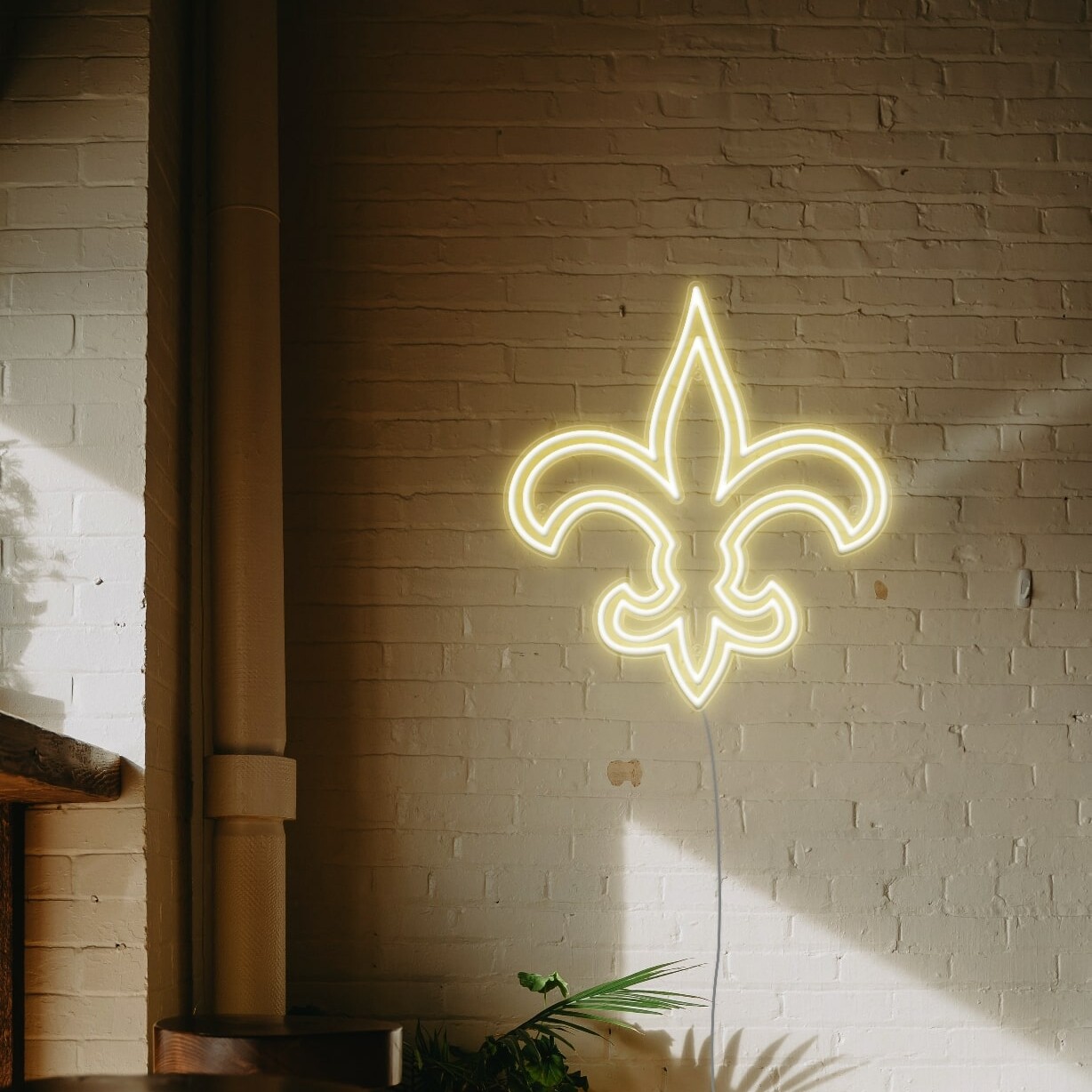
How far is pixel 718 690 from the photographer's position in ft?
9.55

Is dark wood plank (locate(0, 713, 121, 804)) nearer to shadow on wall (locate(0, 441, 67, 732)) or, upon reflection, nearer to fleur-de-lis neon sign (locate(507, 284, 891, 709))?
shadow on wall (locate(0, 441, 67, 732))

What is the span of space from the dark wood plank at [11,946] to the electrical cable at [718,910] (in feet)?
4.53

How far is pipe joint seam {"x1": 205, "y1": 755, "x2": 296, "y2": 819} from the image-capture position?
258 centimetres

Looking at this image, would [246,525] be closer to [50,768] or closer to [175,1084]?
[50,768]

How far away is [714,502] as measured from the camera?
2.94 meters

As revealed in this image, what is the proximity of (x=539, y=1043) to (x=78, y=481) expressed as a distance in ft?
4.58

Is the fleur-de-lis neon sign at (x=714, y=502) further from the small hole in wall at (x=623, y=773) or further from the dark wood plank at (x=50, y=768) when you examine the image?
the dark wood plank at (x=50, y=768)

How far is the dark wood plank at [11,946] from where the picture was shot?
2.11 m

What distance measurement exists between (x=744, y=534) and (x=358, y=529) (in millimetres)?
865

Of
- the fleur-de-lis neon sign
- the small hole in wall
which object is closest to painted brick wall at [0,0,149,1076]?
the fleur-de-lis neon sign

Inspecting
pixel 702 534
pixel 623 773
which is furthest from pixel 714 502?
pixel 623 773

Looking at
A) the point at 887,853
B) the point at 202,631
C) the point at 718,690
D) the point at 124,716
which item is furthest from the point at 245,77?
the point at 887,853

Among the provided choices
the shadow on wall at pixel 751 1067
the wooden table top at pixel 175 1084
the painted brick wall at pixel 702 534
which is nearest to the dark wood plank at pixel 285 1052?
the wooden table top at pixel 175 1084

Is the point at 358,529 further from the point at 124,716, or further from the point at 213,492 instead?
the point at 124,716
